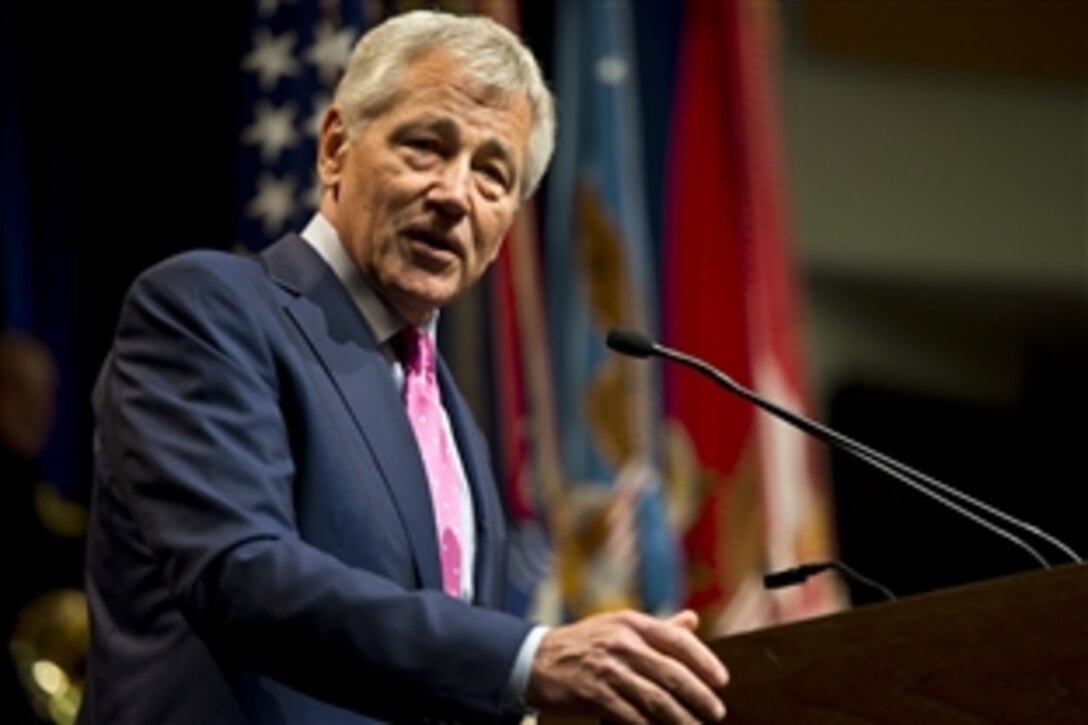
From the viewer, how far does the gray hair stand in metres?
2.38

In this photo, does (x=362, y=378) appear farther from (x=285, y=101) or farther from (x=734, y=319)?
(x=734, y=319)

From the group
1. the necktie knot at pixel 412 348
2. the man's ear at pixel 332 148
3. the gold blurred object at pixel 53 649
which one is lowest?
the gold blurred object at pixel 53 649

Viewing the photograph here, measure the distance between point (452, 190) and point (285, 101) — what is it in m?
2.57

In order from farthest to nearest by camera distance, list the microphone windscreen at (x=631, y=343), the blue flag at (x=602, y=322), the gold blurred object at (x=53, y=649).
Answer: the blue flag at (x=602, y=322) → the gold blurred object at (x=53, y=649) → the microphone windscreen at (x=631, y=343)

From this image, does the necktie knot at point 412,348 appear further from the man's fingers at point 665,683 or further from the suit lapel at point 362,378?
the man's fingers at point 665,683

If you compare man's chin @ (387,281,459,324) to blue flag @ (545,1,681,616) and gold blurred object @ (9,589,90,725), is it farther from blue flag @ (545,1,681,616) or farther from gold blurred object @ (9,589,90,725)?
blue flag @ (545,1,681,616)

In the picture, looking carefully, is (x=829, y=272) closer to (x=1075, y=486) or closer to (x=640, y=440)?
(x=1075, y=486)

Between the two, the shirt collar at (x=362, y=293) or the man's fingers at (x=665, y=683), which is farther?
the shirt collar at (x=362, y=293)

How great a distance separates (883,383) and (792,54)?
3.55 feet

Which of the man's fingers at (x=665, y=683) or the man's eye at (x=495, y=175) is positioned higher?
the man's eye at (x=495, y=175)

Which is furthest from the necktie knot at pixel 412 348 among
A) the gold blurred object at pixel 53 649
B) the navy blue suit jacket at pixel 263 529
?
the gold blurred object at pixel 53 649

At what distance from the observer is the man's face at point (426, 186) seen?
92.5 inches

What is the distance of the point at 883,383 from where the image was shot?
6.50m

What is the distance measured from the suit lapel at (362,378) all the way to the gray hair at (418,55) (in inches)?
7.9
